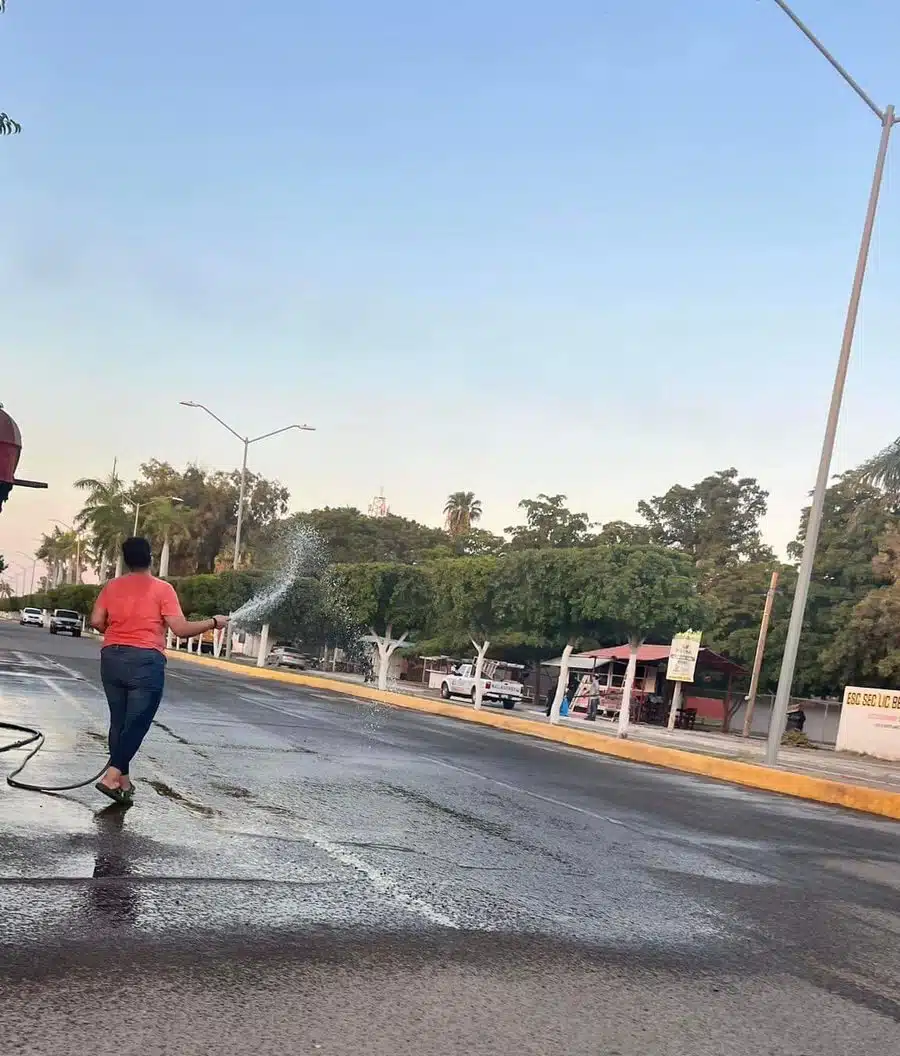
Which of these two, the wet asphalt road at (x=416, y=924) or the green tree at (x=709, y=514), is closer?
the wet asphalt road at (x=416, y=924)

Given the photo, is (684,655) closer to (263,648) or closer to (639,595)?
(639,595)

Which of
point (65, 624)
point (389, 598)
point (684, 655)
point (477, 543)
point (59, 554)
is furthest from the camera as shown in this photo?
point (59, 554)

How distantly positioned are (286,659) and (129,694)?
159 feet

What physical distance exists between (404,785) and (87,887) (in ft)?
17.4

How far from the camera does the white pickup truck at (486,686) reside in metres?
42.5

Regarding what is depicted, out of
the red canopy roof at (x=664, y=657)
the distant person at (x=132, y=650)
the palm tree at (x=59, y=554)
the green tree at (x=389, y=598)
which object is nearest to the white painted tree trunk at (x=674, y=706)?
the red canopy roof at (x=664, y=657)

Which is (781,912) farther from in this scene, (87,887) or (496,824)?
(87,887)

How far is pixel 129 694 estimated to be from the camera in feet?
24.2

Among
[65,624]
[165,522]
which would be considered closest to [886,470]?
[65,624]

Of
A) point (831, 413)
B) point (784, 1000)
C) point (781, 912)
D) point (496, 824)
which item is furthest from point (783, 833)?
point (831, 413)

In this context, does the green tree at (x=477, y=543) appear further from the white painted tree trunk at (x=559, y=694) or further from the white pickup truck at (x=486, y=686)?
the white painted tree trunk at (x=559, y=694)

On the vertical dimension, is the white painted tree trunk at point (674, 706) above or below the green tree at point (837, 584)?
below

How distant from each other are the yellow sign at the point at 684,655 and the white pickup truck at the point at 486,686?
896 centimetres

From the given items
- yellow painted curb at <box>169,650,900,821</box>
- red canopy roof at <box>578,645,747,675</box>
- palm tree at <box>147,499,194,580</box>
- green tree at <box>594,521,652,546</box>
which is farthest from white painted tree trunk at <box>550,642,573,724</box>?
palm tree at <box>147,499,194,580</box>
